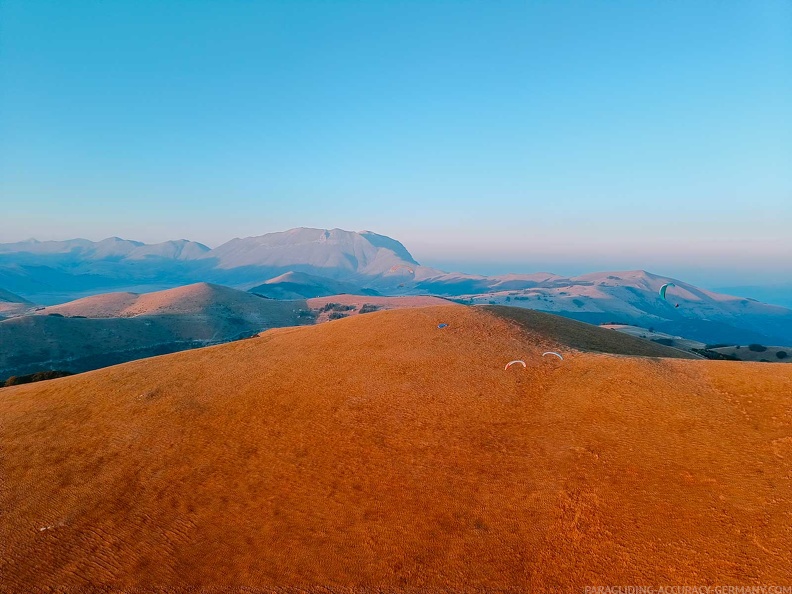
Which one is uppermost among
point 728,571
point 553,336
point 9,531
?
point 553,336

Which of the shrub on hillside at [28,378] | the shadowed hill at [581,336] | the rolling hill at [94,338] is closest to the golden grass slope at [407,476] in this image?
the shadowed hill at [581,336]

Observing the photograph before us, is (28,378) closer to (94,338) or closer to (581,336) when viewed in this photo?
(581,336)

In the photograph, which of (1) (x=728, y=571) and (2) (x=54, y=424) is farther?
(2) (x=54, y=424)

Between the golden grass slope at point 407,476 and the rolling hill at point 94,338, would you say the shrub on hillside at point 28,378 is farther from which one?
the rolling hill at point 94,338

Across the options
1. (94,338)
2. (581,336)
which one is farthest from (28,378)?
(94,338)

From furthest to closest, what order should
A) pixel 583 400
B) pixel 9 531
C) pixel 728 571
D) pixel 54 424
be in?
1. pixel 54 424
2. pixel 583 400
3. pixel 9 531
4. pixel 728 571

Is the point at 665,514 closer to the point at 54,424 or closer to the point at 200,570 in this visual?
the point at 200,570

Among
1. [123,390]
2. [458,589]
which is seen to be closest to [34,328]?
[123,390]
